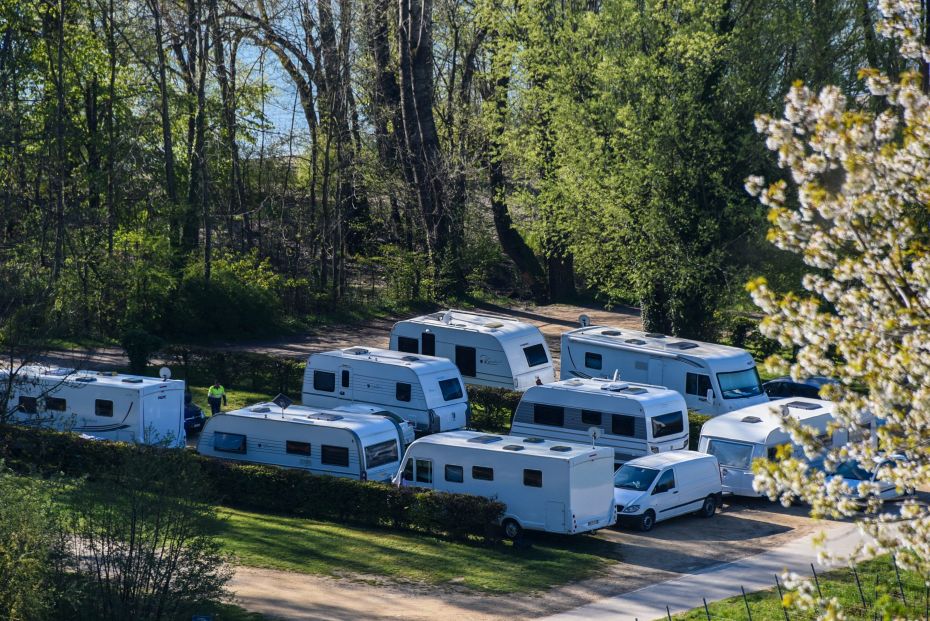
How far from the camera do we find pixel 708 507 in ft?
78.8

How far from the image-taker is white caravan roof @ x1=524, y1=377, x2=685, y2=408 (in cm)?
2622

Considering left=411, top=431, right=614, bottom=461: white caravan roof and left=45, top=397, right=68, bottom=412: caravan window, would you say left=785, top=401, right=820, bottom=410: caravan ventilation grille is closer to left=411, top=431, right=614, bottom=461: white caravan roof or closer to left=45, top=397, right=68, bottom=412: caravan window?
left=411, top=431, right=614, bottom=461: white caravan roof

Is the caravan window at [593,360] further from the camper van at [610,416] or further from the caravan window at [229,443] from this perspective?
the caravan window at [229,443]

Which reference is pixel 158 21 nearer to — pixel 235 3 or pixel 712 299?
pixel 235 3

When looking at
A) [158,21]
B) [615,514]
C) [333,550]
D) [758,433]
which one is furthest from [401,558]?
[158,21]

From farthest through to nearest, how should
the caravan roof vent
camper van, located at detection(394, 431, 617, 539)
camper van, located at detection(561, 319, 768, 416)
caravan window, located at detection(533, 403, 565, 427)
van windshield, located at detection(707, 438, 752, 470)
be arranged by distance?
1. camper van, located at detection(561, 319, 768, 416)
2. caravan window, located at detection(533, 403, 565, 427)
3. van windshield, located at detection(707, 438, 752, 470)
4. the caravan roof vent
5. camper van, located at detection(394, 431, 617, 539)

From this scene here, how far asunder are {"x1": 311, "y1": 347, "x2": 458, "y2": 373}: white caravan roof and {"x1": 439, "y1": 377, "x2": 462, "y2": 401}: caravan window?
1.04ft

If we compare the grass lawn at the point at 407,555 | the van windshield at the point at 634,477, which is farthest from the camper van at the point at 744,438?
the grass lawn at the point at 407,555

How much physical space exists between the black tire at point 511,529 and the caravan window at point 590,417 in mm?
5137

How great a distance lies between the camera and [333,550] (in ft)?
68.4

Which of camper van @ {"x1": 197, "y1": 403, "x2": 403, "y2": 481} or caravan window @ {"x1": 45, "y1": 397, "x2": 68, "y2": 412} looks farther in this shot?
caravan window @ {"x1": 45, "y1": 397, "x2": 68, "y2": 412}

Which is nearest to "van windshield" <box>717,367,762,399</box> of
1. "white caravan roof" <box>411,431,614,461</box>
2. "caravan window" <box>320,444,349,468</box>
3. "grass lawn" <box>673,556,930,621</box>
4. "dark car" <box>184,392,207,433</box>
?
"white caravan roof" <box>411,431,614,461</box>

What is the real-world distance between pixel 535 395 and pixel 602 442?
1.99m

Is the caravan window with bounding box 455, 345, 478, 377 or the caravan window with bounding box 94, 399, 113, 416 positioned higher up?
the caravan window with bounding box 455, 345, 478, 377
